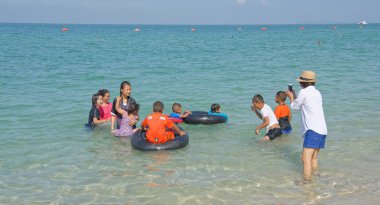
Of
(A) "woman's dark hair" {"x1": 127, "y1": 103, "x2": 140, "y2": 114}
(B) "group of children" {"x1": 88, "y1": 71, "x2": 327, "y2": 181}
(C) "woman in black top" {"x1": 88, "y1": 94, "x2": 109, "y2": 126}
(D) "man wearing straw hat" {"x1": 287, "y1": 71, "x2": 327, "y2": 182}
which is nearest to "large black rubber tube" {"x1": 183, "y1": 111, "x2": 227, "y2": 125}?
(B) "group of children" {"x1": 88, "y1": 71, "x2": 327, "y2": 181}

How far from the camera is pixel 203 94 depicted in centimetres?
1555

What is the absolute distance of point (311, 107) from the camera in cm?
643

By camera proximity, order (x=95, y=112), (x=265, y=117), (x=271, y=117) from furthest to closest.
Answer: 1. (x=95, y=112)
2. (x=271, y=117)
3. (x=265, y=117)

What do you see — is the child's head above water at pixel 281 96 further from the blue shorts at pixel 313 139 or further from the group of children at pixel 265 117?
the blue shorts at pixel 313 139

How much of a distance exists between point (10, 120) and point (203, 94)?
6566 millimetres

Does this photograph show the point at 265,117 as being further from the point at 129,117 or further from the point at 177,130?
the point at 129,117

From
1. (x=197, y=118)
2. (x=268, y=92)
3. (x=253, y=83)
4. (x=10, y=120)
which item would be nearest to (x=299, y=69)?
(x=253, y=83)

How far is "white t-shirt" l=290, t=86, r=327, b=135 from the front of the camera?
21.1 feet

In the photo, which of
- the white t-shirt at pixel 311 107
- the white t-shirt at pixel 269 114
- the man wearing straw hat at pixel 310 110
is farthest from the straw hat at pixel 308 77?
the white t-shirt at pixel 269 114

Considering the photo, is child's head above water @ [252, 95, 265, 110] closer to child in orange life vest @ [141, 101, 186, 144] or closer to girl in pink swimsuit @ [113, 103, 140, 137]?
child in orange life vest @ [141, 101, 186, 144]

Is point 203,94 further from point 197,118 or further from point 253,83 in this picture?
point 197,118

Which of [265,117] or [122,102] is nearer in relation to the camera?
[265,117]

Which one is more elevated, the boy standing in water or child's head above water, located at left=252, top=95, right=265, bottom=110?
child's head above water, located at left=252, top=95, right=265, bottom=110

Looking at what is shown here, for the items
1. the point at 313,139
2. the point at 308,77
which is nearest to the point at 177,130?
the point at 313,139
